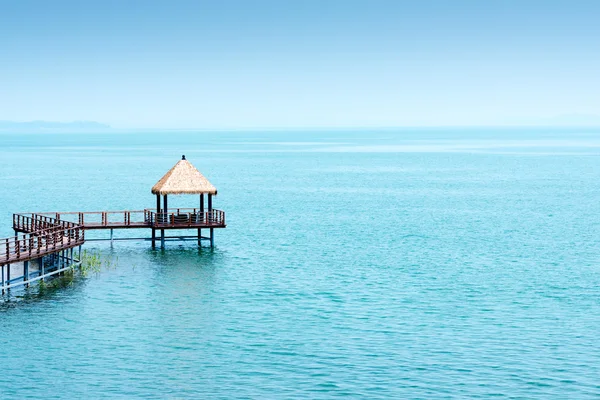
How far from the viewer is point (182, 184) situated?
5488 centimetres

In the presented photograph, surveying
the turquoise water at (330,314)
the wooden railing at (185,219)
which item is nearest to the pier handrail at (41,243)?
the turquoise water at (330,314)

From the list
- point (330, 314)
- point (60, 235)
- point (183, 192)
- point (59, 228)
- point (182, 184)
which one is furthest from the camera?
point (182, 184)

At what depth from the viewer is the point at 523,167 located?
504 feet

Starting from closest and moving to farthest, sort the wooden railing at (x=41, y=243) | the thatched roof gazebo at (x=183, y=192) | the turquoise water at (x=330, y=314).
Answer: the turquoise water at (x=330, y=314)
the wooden railing at (x=41, y=243)
the thatched roof gazebo at (x=183, y=192)

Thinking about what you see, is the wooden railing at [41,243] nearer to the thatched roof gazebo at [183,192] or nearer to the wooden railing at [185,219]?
the wooden railing at [185,219]

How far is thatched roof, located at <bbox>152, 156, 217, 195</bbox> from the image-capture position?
54.5 metres

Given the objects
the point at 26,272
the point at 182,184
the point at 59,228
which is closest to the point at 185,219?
the point at 182,184

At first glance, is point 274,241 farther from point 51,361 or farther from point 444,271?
point 51,361

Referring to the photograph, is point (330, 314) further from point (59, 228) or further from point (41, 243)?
point (59, 228)

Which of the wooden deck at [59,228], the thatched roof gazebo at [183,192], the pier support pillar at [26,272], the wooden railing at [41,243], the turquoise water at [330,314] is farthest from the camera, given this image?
the thatched roof gazebo at [183,192]

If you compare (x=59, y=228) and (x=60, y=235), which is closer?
(x=60, y=235)

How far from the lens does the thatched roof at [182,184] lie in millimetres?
54469

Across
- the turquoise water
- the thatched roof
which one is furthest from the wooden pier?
the turquoise water

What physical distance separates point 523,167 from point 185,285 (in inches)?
4610
